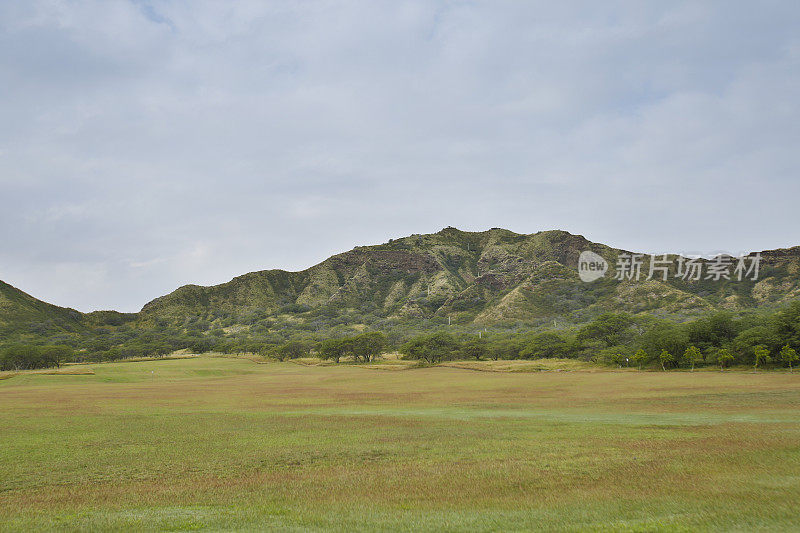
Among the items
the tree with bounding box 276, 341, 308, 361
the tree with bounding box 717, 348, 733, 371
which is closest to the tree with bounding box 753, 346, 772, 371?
the tree with bounding box 717, 348, 733, 371

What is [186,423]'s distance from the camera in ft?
93.3

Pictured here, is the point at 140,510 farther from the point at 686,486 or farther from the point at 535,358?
the point at 535,358

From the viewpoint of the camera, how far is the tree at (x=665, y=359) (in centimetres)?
7388

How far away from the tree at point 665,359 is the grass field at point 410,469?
44.7m

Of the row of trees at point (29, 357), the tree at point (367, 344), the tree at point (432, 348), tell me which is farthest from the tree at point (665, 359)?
the row of trees at point (29, 357)

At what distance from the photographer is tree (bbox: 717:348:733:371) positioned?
6694cm

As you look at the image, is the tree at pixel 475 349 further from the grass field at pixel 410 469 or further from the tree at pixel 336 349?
the grass field at pixel 410 469

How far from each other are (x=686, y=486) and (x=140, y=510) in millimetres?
14623

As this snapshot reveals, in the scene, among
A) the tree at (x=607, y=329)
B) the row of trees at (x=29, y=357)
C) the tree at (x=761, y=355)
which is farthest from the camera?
the row of trees at (x=29, y=357)

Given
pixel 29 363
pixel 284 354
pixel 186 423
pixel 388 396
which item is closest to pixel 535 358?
pixel 388 396

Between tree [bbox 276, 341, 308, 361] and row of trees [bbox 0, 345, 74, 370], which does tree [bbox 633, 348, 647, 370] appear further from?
row of trees [bbox 0, 345, 74, 370]

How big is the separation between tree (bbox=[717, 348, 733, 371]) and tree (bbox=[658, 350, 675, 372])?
653cm

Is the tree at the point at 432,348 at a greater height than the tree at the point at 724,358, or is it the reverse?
the tree at the point at 724,358

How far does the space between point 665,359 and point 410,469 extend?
241 ft
